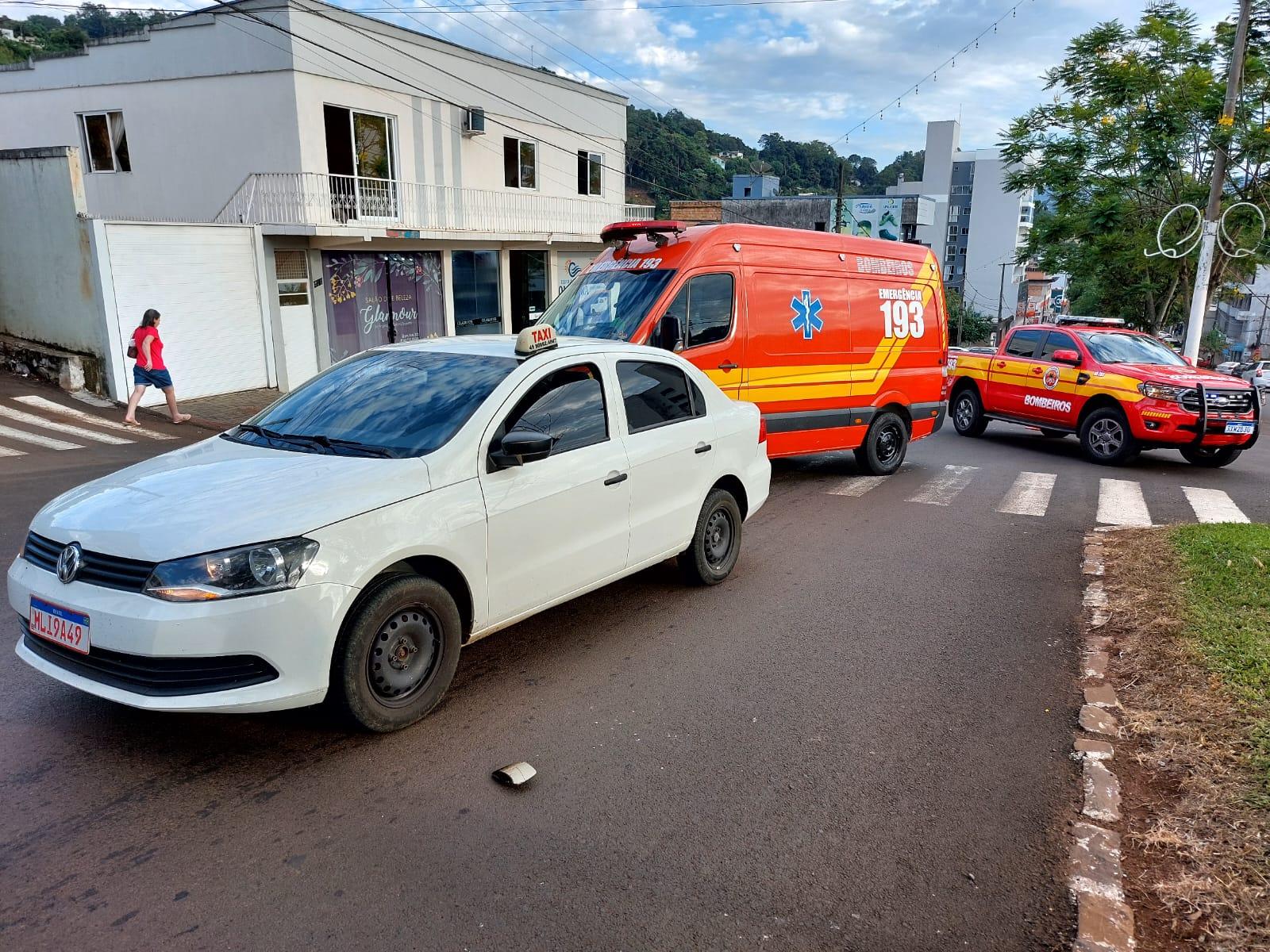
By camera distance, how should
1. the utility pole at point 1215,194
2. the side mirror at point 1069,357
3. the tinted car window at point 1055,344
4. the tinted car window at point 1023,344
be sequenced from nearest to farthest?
the side mirror at point 1069,357 → the tinted car window at point 1055,344 → the tinted car window at point 1023,344 → the utility pole at point 1215,194

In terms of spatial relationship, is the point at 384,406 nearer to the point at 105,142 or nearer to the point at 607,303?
the point at 607,303

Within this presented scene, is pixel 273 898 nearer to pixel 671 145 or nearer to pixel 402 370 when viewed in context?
pixel 402 370

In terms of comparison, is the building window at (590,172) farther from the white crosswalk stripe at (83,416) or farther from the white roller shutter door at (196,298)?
the white crosswalk stripe at (83,416)

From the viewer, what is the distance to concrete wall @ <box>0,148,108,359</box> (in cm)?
1320

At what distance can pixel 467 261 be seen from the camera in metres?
22.8

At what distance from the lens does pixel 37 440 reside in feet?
36.1

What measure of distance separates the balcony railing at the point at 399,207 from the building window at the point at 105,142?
13.3 ft

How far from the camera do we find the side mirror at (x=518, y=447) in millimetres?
4254

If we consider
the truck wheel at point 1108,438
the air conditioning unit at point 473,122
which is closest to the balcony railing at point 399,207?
the air conditioning unit at point 473,122

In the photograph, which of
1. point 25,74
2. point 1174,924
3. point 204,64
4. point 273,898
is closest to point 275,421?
point 273,898

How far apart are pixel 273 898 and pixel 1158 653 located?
4.69m

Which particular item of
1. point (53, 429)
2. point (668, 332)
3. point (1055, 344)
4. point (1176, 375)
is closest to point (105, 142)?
point (53, 429)

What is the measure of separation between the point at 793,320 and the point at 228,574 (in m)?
6.98

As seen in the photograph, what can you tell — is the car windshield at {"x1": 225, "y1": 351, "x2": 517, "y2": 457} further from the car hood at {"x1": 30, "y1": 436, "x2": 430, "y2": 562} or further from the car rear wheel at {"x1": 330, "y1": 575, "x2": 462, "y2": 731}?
the car rear wheel at {"x1": 330, "y1": 575, "x2": 462, "y2": 731}
